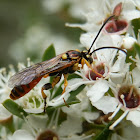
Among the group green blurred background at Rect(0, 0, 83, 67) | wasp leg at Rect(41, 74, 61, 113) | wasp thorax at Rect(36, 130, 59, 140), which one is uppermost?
wasp leg at Rect(41, 74, 61, 113)

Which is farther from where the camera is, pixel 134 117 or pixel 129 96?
pixel 129 96

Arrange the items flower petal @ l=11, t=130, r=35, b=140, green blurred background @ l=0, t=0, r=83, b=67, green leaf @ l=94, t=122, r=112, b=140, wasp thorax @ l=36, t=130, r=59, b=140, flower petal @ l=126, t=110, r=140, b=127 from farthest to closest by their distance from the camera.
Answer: green blurred background @ l=0, t=0, r=83, b=67 < wasp thorax @ l=36, t=130, r=59, b=140 < flower petal @ l=11, t=130, r=35, b=140 < green leaf @ l=94, t=122, r=112, b=140 < flower petal @ l=126, t=110, r=140, b=127

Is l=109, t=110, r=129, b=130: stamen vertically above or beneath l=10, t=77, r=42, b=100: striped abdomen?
beneath

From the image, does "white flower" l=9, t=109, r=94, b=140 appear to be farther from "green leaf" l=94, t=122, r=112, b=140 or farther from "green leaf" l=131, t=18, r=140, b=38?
"green leaf" l=131, t=18, r=140, b=38

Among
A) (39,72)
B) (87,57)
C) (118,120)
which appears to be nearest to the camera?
(118,120)

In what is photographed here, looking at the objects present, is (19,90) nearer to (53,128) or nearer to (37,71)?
(37,71)

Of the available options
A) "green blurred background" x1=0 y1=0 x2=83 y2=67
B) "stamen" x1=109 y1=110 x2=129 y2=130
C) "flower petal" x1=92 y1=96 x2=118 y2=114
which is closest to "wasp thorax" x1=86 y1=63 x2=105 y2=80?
"flower petal" x1=92 y1=96 x2=118 y2=114

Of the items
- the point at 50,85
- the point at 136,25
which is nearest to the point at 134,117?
the point at 50,85

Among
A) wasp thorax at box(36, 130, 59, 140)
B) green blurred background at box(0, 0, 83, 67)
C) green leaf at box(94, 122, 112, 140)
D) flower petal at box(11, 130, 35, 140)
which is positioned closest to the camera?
green leaf at box(94, 122, 112, 140)
